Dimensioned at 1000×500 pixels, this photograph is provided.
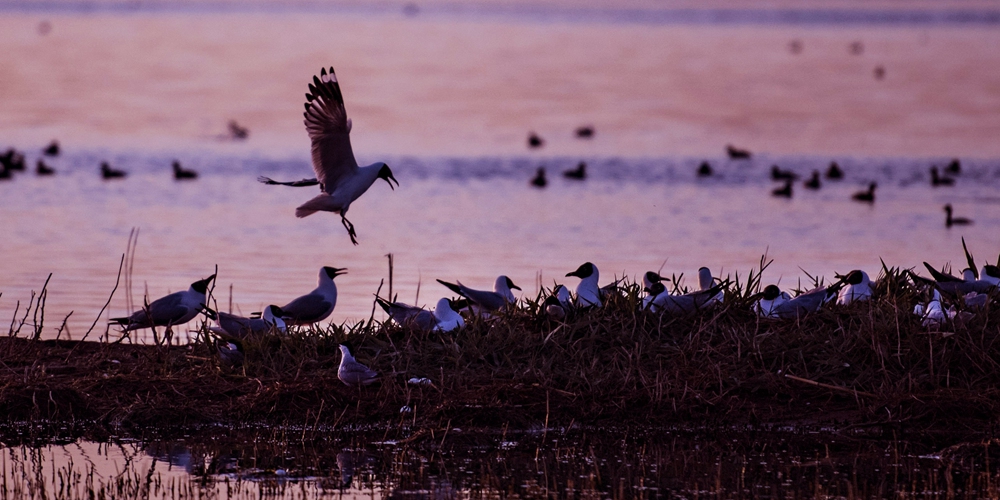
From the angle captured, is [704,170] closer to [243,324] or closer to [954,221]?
[954,221]

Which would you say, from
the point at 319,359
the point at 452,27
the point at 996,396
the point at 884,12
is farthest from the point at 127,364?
the point at 884,12

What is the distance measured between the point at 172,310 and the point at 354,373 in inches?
108

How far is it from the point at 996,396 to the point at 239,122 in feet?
105

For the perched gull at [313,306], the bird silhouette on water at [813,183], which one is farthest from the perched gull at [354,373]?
the bird silhouette on water at [813,183]

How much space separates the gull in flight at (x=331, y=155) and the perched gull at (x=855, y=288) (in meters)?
3.18

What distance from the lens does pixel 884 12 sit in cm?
11231

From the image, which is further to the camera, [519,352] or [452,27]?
[452,27]

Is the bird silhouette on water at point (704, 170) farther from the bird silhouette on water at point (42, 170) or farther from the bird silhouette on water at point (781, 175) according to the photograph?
the bird silhouette on water at point (42, 170)

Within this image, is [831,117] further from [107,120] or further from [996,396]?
[996,396]

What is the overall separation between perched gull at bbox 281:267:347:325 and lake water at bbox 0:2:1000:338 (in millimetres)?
1261

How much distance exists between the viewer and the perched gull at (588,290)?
9.38 m

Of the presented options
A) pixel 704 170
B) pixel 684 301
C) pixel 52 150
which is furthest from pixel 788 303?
pixel 52 150

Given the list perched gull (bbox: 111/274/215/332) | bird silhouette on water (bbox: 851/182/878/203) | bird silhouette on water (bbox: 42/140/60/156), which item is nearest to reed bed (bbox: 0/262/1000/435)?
perched gull (bbox: 111/274/215/332)

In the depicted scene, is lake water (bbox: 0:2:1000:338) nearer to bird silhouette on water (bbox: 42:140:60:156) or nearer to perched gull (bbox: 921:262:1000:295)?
bird silhouette on water (bbox: 42:140:60:156)
